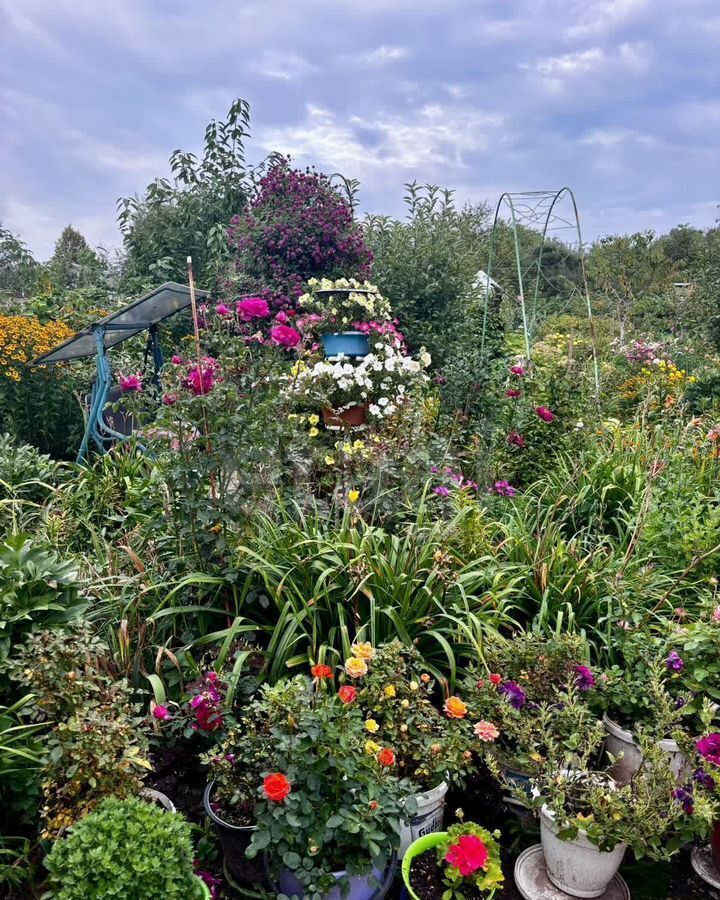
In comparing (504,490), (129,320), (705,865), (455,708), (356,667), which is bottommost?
(705,865)

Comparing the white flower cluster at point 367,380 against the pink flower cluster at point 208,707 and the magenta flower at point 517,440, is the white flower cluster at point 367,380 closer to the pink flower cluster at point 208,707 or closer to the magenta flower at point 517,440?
the magenta flower at point 517,440

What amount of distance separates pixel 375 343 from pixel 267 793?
3939 millimetres

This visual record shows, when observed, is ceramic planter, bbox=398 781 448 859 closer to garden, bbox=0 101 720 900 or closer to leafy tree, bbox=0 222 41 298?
garden, bbox=0 101 720 900

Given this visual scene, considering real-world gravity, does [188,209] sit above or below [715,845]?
above

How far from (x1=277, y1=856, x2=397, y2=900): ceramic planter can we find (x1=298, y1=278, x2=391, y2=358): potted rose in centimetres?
369

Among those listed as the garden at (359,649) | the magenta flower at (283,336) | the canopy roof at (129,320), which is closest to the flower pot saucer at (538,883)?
the garden at (359,649)

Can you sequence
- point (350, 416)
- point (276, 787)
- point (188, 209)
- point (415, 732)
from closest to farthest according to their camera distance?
point (276, 787), point (415, 732), point (350, 416), point (188, 209)

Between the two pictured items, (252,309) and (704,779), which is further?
(252,309)

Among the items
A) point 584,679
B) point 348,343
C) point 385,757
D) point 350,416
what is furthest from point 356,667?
point 348,343

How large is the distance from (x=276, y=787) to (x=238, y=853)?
42 cm

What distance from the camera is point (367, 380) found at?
4.50 m

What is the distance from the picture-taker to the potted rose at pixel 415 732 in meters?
1.87

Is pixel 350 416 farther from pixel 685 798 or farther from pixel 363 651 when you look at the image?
pixel 685 798

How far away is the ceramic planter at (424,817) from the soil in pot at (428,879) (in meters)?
0.07
